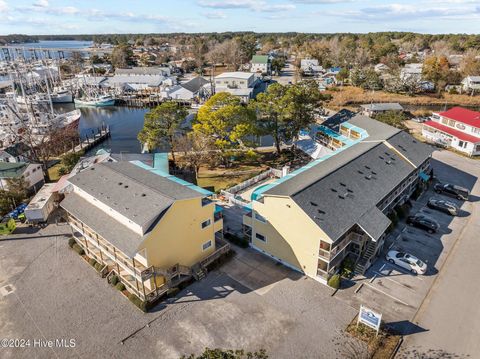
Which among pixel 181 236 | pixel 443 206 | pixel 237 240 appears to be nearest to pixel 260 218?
pixel 237 240

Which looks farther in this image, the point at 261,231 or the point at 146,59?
the point at 146,59

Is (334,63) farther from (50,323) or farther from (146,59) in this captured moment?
(50,323)

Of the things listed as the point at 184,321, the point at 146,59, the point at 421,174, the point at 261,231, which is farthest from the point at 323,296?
the point at 146,59

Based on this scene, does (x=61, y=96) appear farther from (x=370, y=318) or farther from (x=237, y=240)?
(x=370, y=318)

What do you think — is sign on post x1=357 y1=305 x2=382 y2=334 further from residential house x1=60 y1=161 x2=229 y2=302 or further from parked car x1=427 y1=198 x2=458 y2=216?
parked car x1=427 y1=198 x2=458 y2=216

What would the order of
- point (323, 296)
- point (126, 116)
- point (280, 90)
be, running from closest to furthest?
point (323, 296)
point (280, 90)
point (126, 116)

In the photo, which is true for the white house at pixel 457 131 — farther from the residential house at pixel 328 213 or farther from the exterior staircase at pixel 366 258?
the exterior staircase at pixel 366 258
